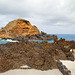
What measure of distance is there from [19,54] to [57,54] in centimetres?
429

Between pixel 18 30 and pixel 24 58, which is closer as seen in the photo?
pixel 24 58

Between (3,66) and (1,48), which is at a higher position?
(1,48)

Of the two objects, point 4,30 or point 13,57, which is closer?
point 13,57

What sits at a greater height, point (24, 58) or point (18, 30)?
point (18, 30)

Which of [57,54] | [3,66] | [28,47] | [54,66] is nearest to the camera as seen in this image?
[3,66]

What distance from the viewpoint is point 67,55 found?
34.6 ft

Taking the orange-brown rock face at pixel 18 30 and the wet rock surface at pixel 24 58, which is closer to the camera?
the wet rock surface at pixel 24 58

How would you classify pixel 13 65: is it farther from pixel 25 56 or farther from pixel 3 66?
pixel 25 56

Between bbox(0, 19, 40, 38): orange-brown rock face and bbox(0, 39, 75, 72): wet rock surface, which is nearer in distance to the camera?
bbox(0, 39, 75, 72): wet rock surface

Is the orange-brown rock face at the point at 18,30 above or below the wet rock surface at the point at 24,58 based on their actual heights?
above

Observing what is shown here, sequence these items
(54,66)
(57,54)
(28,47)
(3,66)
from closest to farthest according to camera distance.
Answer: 1. (3,66)
2. (54,66)
3. (28,47)
4. (57,54)

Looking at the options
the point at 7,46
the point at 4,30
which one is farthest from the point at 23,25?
the point at 7,46

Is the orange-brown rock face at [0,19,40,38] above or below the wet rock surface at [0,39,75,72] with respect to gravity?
above

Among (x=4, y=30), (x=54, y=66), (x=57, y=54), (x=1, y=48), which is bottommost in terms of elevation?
(x=54, y=66)
